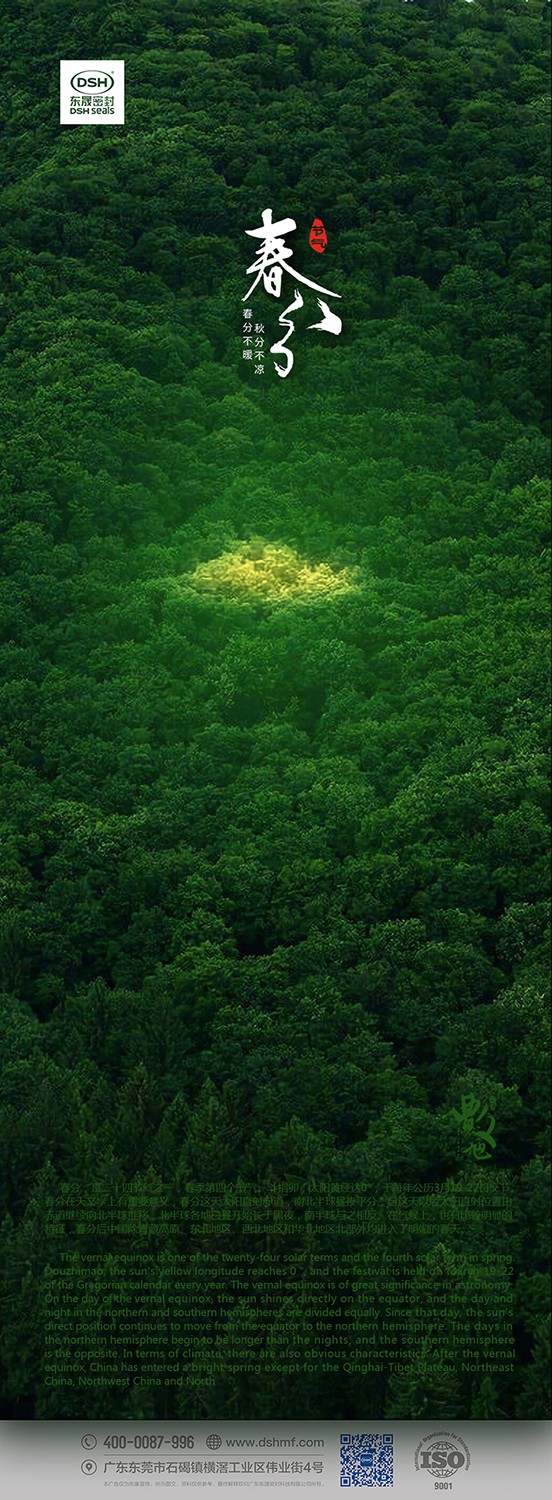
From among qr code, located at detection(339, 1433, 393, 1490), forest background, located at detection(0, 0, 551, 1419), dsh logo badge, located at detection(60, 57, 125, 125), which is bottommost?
qr code, located at detection(339, 1433, 393, 1490)

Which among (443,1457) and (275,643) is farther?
(275,643)

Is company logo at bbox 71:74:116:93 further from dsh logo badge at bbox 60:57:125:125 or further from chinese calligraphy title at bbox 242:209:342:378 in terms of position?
chinese calligraphy title at bbox 242:209:342:378

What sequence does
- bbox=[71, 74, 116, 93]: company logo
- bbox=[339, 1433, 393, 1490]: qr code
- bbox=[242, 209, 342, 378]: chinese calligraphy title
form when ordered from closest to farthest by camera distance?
1. bbox=[339, 1433, 393, 1490]: qr code
2. bbox=[242, 209, 342, 378]: chinese calligraphy title
3. bbox=[71, 74, 116, 93]: company logo

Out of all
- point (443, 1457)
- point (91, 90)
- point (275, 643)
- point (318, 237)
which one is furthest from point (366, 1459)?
point (91, 90)

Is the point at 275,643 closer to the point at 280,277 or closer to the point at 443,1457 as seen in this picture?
the point at 280,277

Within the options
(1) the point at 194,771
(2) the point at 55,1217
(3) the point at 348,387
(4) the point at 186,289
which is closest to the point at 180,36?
(4) the point at 186,289

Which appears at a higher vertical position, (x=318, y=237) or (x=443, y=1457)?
(x=318, y=237)

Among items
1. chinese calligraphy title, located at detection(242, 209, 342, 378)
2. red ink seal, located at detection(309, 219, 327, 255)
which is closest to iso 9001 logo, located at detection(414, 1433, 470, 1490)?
chinese calligraphy title, located at detection(242, 209, 342, 378)
